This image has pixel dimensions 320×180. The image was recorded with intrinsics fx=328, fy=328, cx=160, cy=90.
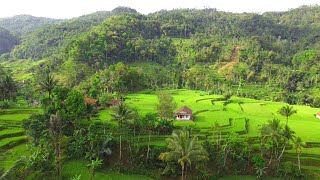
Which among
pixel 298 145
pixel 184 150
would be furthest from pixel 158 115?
pixel 298 145

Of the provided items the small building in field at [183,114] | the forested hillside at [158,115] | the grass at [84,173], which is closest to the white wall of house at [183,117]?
the small building in field at [183,114]

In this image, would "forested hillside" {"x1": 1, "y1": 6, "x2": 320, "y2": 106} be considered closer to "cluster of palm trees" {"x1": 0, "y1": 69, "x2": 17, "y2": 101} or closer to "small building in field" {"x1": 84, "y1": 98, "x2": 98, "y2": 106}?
"cluster of palm trees" {"x1": 0, "y1": 69, "x2": 17, "y2": 101}

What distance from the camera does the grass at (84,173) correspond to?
37281mm

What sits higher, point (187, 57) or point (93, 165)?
point (187, 57)

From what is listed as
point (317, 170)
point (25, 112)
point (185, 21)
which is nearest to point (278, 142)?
point (317, 170)

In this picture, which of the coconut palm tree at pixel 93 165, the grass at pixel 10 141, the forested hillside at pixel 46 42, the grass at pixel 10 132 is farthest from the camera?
the forested hillside at pixel 46 42

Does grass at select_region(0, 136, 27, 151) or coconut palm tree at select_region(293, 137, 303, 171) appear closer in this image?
coconut palm tree at select_region(293, 137, 303, 171)

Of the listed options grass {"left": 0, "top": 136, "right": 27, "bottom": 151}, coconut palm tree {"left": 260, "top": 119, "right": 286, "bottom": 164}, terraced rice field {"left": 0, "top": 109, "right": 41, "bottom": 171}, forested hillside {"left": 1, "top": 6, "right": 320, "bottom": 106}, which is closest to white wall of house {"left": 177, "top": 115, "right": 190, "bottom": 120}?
coconut palm tree {"left": 260, "top": 119, "right": 286, "bottom": 164}

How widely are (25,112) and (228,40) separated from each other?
114991mm

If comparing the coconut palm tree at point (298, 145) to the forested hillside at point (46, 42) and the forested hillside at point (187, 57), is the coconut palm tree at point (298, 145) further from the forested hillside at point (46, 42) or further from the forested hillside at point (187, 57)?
the forested hillside at point (46, 42)

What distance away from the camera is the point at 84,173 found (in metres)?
37.7

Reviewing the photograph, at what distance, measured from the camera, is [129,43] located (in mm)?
117812

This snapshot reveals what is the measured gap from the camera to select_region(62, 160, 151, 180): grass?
37281mm

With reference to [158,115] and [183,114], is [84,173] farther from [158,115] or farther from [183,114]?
[183,114]
